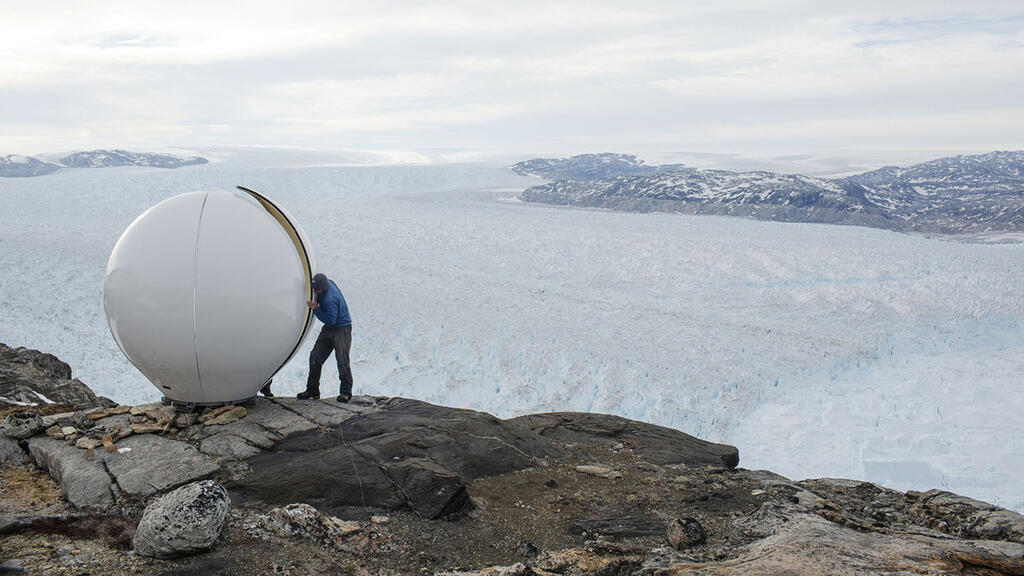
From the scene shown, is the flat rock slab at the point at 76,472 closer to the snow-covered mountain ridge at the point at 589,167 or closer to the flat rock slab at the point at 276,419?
the flat rock slab at the point at 276,419

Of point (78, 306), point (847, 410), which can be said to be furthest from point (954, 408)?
point (78, 306)

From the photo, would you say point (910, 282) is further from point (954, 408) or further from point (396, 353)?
point (396, 353)

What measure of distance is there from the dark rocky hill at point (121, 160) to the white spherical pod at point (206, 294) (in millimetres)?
53729

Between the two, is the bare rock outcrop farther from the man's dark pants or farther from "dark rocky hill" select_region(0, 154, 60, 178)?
"dark rocky hill" select_region(0, 154, 60, 178)

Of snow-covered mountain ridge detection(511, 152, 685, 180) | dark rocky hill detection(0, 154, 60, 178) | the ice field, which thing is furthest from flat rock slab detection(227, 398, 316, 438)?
snow-covered mountain ridge detection(511, 152, 685, 180)

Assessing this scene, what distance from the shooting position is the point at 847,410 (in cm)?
1248

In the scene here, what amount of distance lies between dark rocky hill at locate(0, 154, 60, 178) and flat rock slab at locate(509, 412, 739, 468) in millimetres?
52653

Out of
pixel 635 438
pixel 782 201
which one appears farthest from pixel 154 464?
pixel 782 201

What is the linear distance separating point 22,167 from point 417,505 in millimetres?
55634

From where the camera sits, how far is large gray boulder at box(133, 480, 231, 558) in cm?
412

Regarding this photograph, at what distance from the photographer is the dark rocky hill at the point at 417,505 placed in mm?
4121

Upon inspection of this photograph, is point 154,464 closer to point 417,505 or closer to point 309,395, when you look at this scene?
point 309,395

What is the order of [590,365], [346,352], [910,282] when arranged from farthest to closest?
[910,282]
[590,365]
[346,352]

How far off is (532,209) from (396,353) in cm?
2046
